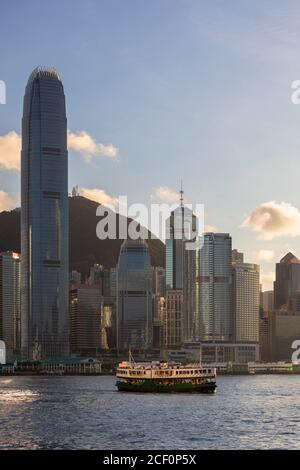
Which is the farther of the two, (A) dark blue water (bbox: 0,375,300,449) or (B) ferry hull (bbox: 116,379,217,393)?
(B) ferry hull (bbox: 116,379,217,393)

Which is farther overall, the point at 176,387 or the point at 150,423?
the point at 176,387

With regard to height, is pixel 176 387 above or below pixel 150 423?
below

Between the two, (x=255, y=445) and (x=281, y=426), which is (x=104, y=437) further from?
(x=281, y=426)

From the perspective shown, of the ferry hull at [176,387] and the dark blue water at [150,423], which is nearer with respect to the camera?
the dark blue water at [150,423]
